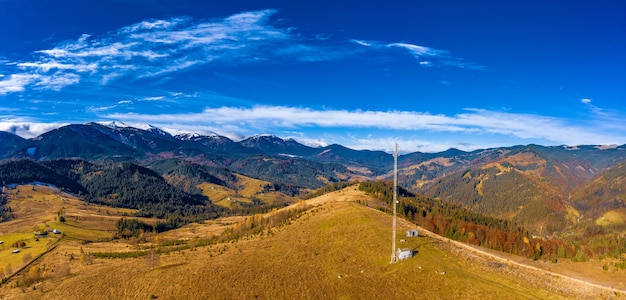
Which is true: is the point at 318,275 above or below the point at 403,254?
below

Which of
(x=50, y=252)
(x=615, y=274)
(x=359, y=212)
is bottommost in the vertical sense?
(x=50, y=252)

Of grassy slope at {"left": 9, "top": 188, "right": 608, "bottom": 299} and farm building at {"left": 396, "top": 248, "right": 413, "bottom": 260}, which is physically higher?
farm building at {"left": 396, "top": 248, "right": 413, "bottom": 260}

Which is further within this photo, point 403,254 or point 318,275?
point 403,254

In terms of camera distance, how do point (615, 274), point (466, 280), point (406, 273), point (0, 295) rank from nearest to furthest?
point (466, 280)
point (406, 273)
point (0, 295)
point (615, 274)

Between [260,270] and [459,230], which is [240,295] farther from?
[459,230]

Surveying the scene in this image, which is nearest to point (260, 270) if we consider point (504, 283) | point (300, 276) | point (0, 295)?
point (300, 276)

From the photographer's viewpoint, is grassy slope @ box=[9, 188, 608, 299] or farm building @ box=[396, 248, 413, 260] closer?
grassy slope @ box=[9, 188, 608, 299]

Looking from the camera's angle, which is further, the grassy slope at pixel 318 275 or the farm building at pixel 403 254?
the farm building at pixel 403 254

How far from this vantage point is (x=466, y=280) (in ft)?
204

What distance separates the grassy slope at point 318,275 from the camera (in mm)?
62094

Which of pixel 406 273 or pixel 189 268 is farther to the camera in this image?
pixel 189 268

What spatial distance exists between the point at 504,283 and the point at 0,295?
116998 mm

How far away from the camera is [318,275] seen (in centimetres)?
7319

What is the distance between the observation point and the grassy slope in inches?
2445
